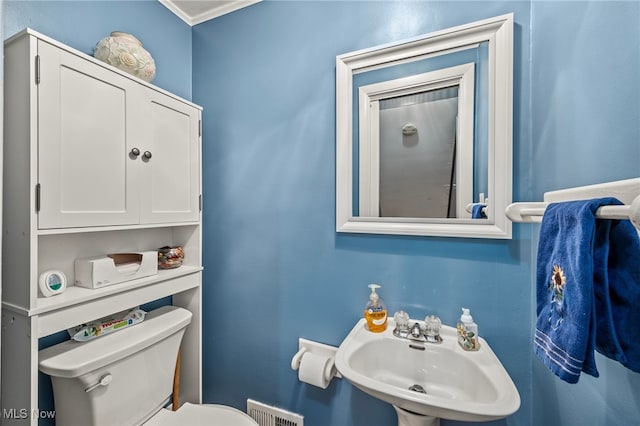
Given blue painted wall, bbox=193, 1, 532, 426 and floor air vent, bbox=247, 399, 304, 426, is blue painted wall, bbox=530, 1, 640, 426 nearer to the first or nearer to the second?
blue painted wall, bbox=193, 1, 532, 426

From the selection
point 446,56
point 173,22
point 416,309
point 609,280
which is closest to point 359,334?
point 416,309

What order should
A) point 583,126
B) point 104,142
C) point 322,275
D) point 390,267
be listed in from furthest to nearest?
point 322,275, point 390,267, point 104,142, point 583,126

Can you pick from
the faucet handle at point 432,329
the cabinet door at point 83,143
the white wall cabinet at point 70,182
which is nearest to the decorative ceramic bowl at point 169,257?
the white wall cabinet at point 70,182

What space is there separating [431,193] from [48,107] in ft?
4.43

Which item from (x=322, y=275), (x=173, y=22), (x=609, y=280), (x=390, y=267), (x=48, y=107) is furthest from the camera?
(x=173, y=22)

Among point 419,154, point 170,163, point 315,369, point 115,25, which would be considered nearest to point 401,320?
point 315,369

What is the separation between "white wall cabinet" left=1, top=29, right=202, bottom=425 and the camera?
85 centimetres

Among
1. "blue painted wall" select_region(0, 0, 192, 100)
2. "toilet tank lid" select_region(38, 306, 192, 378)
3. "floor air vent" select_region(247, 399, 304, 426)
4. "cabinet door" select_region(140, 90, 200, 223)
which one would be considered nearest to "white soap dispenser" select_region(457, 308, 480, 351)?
"floor air vent" select_region(247, 399, 304, 426)

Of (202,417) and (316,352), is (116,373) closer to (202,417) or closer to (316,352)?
(202,417)

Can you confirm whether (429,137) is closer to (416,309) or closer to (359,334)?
(416,309)

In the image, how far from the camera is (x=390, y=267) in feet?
3.77

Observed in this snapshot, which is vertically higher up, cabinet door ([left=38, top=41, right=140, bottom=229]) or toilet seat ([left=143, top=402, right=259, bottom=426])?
cabinet door ([left=38, top=41, right=140, bottom=229])

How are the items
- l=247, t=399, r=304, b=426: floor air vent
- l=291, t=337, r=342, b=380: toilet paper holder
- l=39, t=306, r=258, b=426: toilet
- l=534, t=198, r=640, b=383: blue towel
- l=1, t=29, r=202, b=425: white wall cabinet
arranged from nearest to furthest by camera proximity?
1. l=534, t=198, r=640, b=383: blue towel
2. l=1, t=29, r=202, b=425: white wall cabinet
3. l=39, t=306, r=258, b=426: toilet
4. l=291, t=337, r=342, b=380: toilet paper holder
5. l=247, t=399, r=304, b=426: floor air vent

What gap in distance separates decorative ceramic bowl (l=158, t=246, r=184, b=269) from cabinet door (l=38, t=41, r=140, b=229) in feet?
0.98
